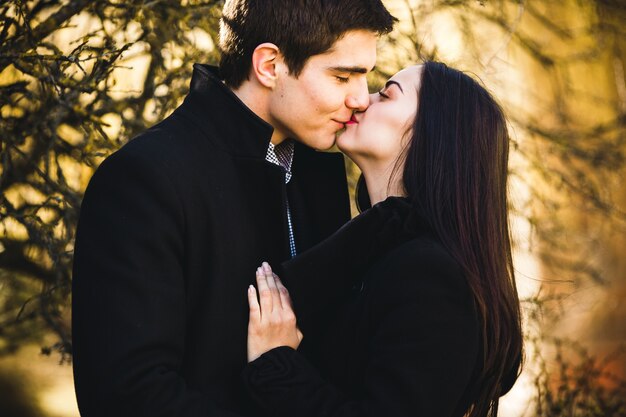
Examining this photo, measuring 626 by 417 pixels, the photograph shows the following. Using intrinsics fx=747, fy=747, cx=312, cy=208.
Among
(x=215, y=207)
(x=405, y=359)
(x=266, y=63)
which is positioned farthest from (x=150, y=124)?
(x=405, y=359)

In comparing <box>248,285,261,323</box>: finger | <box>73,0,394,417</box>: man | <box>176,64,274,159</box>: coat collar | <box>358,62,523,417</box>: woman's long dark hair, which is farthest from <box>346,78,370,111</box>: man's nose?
<box>248,285,261,323</box>: finger

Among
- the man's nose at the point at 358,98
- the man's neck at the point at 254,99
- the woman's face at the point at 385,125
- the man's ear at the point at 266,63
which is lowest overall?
the woman's face at the point at 385,125

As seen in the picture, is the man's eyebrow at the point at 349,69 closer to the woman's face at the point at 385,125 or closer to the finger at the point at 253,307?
the woman's face at the point at 385,125

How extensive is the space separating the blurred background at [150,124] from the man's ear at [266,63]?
48cm

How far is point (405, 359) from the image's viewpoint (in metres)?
2.04

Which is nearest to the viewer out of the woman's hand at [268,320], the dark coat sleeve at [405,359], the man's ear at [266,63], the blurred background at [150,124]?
the dark coat sleeve at [405,359]

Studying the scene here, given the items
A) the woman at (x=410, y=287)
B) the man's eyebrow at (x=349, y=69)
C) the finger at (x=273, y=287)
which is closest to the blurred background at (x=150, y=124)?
the woman at (x=410, y=287)

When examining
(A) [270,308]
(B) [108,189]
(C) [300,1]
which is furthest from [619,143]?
(B) [108,189]

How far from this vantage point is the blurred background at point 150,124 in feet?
10.2

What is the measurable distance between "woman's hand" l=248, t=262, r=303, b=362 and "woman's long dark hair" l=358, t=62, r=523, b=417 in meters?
0.52

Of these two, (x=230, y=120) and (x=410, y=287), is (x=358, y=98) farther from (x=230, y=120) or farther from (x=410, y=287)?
(x=410, y=287)

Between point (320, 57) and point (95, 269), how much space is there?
3.46 feet

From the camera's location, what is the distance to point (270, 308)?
7.27ft

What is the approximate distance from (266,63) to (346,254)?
717 mm
